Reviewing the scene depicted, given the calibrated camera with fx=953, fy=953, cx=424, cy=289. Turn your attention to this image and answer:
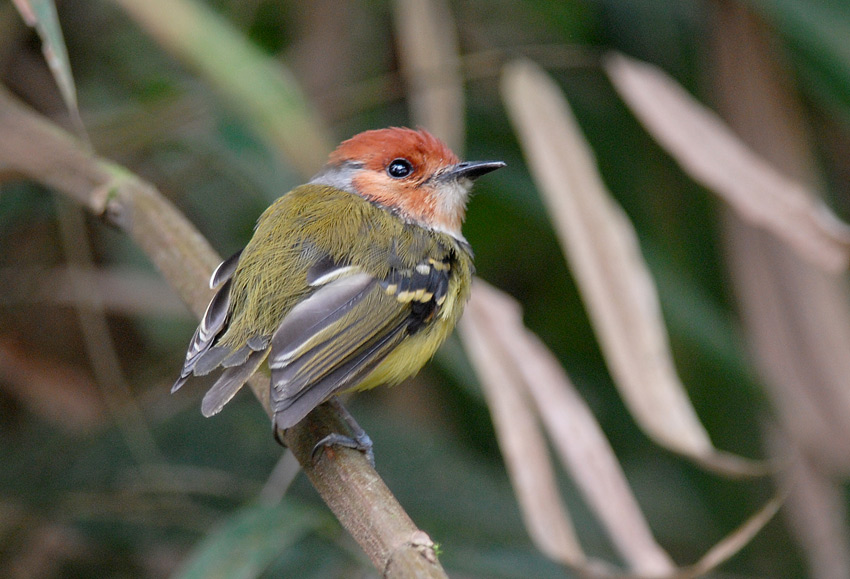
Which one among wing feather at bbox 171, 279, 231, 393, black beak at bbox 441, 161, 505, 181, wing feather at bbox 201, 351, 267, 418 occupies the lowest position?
wing feather at bbox 201, 351, 267, 418

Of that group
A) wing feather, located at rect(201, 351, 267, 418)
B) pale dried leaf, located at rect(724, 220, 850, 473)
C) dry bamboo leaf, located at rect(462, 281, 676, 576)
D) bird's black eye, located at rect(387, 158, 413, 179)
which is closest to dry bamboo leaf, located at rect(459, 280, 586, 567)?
dry bamboo leaf, located at rect(462, 281, 676, 576)

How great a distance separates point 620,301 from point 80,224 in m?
1.91

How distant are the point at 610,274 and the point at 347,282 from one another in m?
0.73

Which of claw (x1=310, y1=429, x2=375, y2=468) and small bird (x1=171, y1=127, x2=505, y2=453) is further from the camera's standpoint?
small bird (x1=171, y1=127, x2=505, y2=453)

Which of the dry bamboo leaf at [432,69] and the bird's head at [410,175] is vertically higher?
the dry bamboo leaf at [432,69]

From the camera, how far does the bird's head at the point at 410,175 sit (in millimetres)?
2826

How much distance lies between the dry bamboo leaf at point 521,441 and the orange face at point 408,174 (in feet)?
1.04

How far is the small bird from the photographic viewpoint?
2.06 m

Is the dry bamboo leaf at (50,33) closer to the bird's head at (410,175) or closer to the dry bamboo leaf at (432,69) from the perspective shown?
the bird's head at (410,175)

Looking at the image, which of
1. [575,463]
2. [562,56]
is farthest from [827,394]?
[562,56]

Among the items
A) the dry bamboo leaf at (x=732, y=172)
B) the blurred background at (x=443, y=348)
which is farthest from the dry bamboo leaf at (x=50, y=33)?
the dry bamboo leaf at (x=732, y=172)

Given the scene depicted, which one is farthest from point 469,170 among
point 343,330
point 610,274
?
point 343,330

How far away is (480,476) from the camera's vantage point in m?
3.40

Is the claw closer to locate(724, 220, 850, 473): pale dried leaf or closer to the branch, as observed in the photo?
the branch
